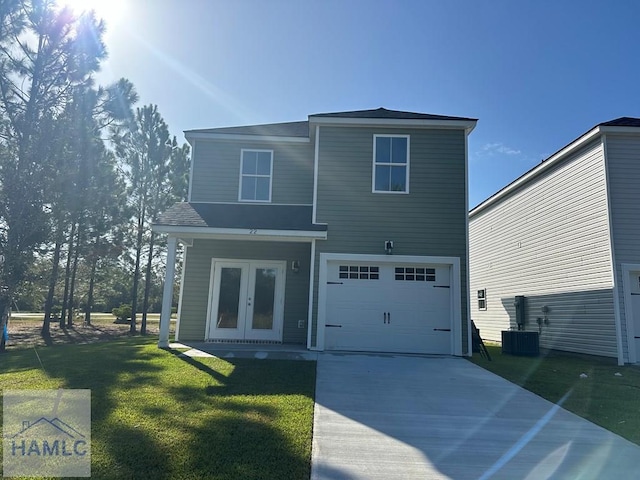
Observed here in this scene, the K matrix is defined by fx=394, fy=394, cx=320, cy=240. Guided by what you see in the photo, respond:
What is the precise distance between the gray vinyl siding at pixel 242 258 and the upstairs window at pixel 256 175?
1351mm

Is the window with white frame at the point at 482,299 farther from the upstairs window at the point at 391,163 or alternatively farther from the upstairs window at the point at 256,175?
the upstairs window at the point at 256,175

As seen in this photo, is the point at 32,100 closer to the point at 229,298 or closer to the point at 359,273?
the point at 229,298

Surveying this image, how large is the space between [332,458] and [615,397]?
4872 mm

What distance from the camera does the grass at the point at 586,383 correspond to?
481 centimetres

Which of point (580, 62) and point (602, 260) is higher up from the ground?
point (580, 62)

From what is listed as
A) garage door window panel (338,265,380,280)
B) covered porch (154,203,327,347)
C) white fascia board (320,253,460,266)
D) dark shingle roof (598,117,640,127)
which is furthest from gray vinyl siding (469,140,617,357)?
covered porch (154,203,327,347)

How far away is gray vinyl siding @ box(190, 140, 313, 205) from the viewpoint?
11.0 meters

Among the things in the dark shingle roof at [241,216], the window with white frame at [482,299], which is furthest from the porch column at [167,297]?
the window with white frame at [482,299]

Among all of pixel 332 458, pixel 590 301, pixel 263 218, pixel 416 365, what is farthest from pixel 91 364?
pixel 590 301

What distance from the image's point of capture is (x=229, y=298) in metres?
10.6

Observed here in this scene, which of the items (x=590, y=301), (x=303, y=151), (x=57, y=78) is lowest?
(x=590, y=301)

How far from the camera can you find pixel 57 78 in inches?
432

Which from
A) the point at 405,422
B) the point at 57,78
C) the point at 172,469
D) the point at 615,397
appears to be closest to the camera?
the point at 172,469

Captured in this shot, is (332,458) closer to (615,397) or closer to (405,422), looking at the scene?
(405,422)
